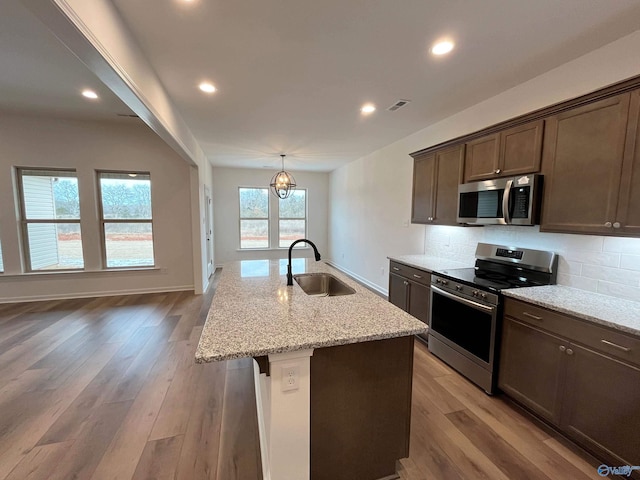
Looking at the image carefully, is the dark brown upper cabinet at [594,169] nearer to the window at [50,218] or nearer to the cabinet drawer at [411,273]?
the cabinet drawer at [411,273]

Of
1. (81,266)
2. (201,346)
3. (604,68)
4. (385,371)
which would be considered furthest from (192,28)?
(81,266)

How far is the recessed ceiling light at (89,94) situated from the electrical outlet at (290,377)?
3.87m

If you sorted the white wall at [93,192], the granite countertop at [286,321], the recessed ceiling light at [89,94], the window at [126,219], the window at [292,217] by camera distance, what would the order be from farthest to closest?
the window at [292,217]
the window at [126,219]
the white wall at [93,192]
the recessed ceiling light at [89,94]
the granite countertop at [286,321]

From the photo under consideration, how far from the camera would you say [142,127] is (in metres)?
4.59

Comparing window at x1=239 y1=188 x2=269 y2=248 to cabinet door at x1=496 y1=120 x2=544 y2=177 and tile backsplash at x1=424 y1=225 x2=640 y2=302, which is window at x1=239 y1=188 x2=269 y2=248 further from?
cabinet door at x1=496 y1=120 x2=544 y2=177

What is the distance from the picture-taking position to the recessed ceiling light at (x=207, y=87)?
2.64 meters

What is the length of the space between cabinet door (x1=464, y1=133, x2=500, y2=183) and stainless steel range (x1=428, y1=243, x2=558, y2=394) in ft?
2.45

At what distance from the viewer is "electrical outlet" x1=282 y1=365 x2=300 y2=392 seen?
1.22 m

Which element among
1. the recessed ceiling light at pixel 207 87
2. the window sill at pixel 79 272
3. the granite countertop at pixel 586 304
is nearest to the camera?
the granite countertop at pixel 586 304

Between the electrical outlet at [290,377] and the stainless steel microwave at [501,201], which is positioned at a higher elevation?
the stainless steel microwave at [501,201]

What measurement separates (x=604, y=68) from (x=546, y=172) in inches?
32.6

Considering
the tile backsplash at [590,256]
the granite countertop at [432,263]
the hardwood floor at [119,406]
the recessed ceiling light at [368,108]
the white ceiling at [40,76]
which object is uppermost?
the white ceiling at [40,76]

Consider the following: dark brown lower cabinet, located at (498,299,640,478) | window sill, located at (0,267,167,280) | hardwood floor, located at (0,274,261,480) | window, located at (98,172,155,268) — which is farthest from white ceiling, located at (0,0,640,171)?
hardwood floor, located at (0,274,261,480)

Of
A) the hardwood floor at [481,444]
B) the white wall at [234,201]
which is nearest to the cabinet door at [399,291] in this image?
the hardwood floor at [481,444]
